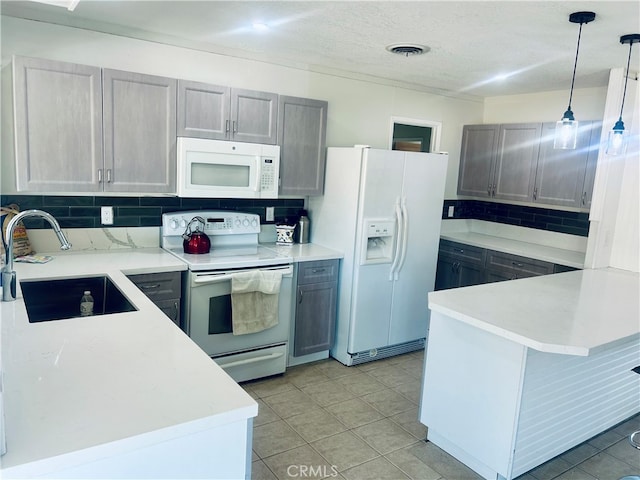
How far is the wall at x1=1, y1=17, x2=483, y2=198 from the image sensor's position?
9.30 ft

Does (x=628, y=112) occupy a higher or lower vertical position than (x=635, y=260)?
higher

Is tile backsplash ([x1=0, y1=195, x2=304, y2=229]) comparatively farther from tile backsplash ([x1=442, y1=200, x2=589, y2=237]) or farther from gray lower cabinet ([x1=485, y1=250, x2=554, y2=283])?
tile backsplash ([x1=442, y1=200, x2=589, y2=237])

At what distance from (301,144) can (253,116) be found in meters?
0.44

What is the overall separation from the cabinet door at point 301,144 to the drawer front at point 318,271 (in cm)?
56

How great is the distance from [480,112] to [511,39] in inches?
93.0

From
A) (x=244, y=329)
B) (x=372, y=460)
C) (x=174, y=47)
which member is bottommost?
(x=372, y=460)

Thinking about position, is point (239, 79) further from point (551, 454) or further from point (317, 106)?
point (551, 454)

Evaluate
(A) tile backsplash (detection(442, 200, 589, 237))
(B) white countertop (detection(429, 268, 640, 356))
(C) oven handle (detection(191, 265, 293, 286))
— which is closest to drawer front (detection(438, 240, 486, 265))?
(A) tile backsplash (detection(442, 200, 589, 237))

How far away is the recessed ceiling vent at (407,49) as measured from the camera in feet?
9.89

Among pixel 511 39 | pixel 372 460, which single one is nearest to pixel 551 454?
pixel 372 460

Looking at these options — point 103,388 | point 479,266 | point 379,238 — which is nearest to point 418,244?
point 379,238

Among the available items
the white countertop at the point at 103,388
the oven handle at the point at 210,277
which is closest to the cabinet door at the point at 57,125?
the oven handle at the point at 210,277

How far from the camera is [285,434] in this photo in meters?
2.73

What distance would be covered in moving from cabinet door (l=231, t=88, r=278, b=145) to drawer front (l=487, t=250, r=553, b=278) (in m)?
2.23
